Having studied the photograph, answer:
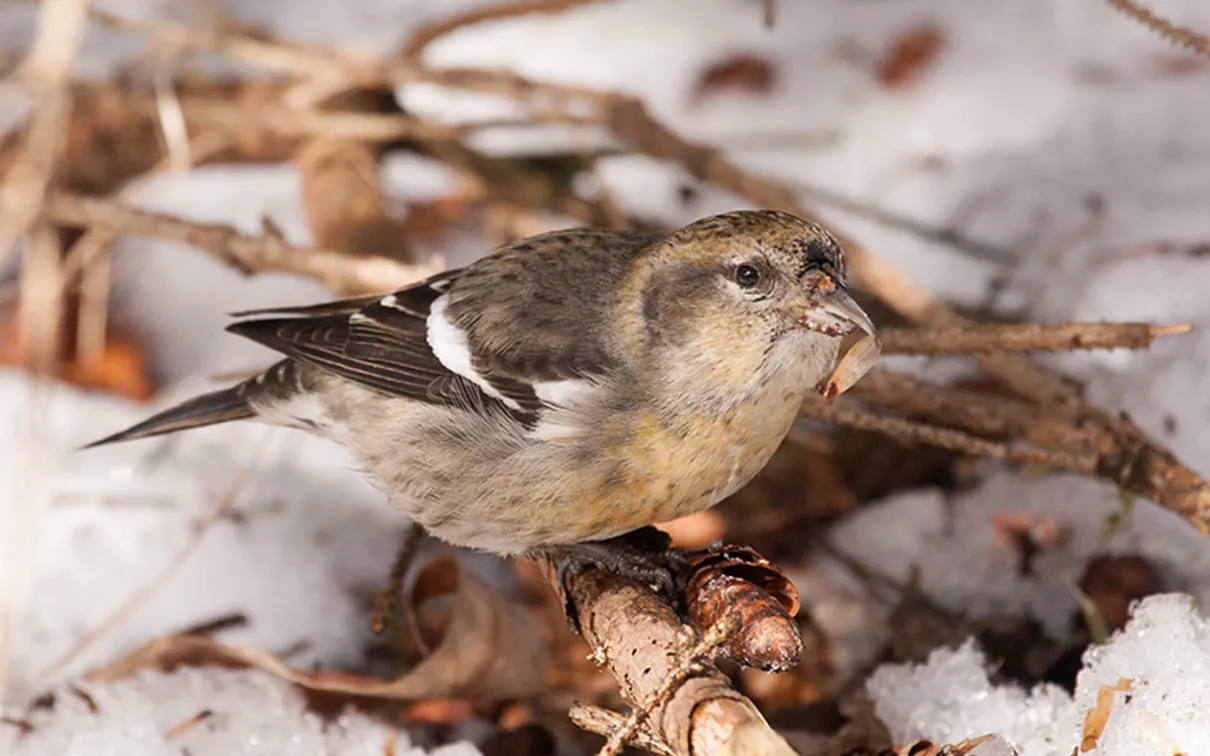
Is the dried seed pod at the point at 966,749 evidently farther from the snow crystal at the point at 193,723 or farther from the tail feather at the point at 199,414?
the tail feather at the point at 199,414

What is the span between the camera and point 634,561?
2.28 m

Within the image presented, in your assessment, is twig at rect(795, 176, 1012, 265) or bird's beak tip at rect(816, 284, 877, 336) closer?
bird's beak tip at rect(816, 284, 877, 336)

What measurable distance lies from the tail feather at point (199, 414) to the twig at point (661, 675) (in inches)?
34.7

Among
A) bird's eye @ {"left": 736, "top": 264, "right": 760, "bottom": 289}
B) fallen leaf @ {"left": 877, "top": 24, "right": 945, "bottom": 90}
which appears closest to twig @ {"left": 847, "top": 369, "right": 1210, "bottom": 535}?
bird's eye @ {"left": 736, "top": 264, "right": 760, "bottom": 289}

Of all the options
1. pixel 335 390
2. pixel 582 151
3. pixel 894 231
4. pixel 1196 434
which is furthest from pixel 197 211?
pixel 1196 434

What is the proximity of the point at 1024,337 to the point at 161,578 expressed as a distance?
6.48ft

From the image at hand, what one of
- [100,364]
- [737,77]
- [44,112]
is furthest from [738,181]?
[100,364]

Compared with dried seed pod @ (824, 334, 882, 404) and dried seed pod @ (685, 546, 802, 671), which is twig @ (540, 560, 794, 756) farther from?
dried seed pod @ (824, 334, 882, 404)

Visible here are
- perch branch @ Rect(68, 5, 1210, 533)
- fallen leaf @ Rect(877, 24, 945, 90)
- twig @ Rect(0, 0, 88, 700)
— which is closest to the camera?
perch branch @ Rect(68, 5, 1210, 533)

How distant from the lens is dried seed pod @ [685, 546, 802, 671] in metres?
1.76

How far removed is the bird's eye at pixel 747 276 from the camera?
7.40ft

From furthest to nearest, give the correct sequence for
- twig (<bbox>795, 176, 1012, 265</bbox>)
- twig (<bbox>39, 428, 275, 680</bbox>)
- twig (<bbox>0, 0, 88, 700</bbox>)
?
twig (<bbox>795, 176, 1012, 265</bbox>)
twig (<bbox>0, 0, 88, 700</bbox>)
twig (<bbox>39, 428, 275, 680</bbox>)

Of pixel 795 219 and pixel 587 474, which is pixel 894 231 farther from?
pixel 587 474

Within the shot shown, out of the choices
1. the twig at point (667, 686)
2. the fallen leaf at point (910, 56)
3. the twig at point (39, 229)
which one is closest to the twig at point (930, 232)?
the fallen leaf at point (910, 56)
